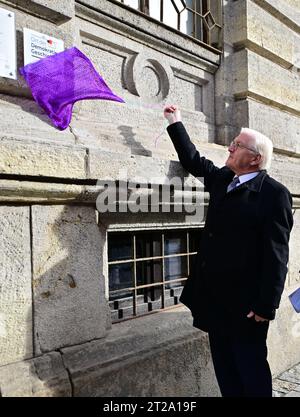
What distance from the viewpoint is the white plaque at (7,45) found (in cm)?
243

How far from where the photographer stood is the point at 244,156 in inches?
99.7

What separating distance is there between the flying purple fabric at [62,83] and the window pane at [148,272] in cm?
131

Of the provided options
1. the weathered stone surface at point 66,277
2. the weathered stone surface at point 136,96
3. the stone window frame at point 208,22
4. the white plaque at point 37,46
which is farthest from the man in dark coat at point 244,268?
the stone window frame at point 208,22

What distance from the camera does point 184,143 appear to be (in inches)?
114

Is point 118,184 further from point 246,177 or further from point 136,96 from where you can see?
→ point 136,96

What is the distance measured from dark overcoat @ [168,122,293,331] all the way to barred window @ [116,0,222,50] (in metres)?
2.15

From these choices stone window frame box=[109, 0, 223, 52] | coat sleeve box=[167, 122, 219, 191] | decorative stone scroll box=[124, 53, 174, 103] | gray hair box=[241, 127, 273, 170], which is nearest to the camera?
gray hair box=[241, 127, 273, 170]

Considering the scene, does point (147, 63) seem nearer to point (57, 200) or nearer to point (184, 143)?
point (184, 143)

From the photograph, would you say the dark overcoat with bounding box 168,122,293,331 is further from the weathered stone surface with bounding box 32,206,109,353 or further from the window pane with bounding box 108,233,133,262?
the window pane with bounding box 108,233,133,262

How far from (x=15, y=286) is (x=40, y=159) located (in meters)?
0.70

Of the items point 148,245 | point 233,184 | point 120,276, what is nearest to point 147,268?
point 148,245

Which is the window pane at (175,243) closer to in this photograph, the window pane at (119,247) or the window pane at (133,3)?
the window pane at (119,247)

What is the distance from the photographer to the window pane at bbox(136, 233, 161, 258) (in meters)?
3.30

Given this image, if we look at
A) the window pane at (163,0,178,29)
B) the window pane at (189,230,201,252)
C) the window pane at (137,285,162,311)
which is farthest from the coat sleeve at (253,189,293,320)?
the window pane at (163,0,178,29)
